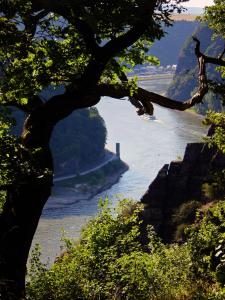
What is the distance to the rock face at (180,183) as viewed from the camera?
46.2 meters

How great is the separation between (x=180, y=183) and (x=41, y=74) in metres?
38.8

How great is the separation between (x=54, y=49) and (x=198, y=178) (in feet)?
127

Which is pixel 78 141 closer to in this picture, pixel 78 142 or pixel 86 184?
pixel 78 142

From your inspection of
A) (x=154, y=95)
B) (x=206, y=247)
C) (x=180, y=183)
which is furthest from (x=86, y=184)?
(x=154, y=95)

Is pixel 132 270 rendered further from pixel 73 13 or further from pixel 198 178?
pixel 198 178

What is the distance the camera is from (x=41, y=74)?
10.8 m

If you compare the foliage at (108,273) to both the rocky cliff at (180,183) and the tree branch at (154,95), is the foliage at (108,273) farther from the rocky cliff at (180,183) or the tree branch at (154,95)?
the rocky cliff at (180,183)

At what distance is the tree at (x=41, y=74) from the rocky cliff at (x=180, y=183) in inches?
1370

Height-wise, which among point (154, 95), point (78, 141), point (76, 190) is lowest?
point (76, 190)

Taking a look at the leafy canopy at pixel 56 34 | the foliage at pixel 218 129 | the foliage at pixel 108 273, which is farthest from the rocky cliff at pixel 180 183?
the leafy canopy at pixel 56 34

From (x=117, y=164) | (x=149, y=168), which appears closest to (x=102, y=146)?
(x=117, y=164)

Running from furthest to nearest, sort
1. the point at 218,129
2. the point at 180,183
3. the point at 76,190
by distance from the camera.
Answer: the point at 76,190 < the point at 180,183 < the point at 218,129

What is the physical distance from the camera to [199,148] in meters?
48.9

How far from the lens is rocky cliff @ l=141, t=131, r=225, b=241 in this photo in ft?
151
